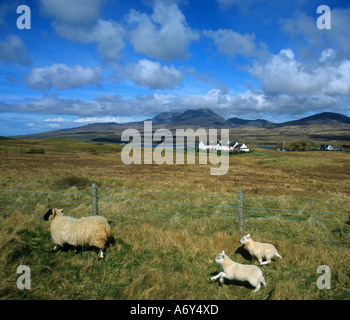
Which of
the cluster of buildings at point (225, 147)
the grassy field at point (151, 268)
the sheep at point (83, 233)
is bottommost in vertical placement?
the grassy field at point (151, 268)

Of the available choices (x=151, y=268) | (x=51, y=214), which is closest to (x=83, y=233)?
(x=51, y=214)

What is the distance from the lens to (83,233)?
627 cm

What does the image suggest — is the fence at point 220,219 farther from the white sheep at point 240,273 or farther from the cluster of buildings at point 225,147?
the cluster of buildings at point 225,147

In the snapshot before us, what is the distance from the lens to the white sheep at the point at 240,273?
4.98 meters

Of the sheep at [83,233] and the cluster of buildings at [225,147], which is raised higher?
the cluster of buildings at [225,147]

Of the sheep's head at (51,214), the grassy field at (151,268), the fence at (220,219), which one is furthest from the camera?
the fence at (220,219)

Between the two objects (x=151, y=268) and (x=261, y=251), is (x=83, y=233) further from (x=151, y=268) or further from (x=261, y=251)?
(x=261, y=251)

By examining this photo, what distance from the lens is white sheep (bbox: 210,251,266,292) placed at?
498 centimetres

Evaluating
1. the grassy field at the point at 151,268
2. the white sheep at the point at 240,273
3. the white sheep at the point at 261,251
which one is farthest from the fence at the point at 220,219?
the white sheep at the point at 240,273

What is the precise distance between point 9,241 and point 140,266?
350 centimetres

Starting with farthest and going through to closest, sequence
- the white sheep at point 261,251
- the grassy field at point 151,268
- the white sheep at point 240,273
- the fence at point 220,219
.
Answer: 1. the fence at point 220,219
2. the white sheep at point 261,251
3. the white sheep at point 240,273
4. the grassy field at point 151,268

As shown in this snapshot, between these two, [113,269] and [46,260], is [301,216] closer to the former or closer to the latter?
[113,269]

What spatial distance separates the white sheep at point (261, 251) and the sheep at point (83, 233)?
380 cm
